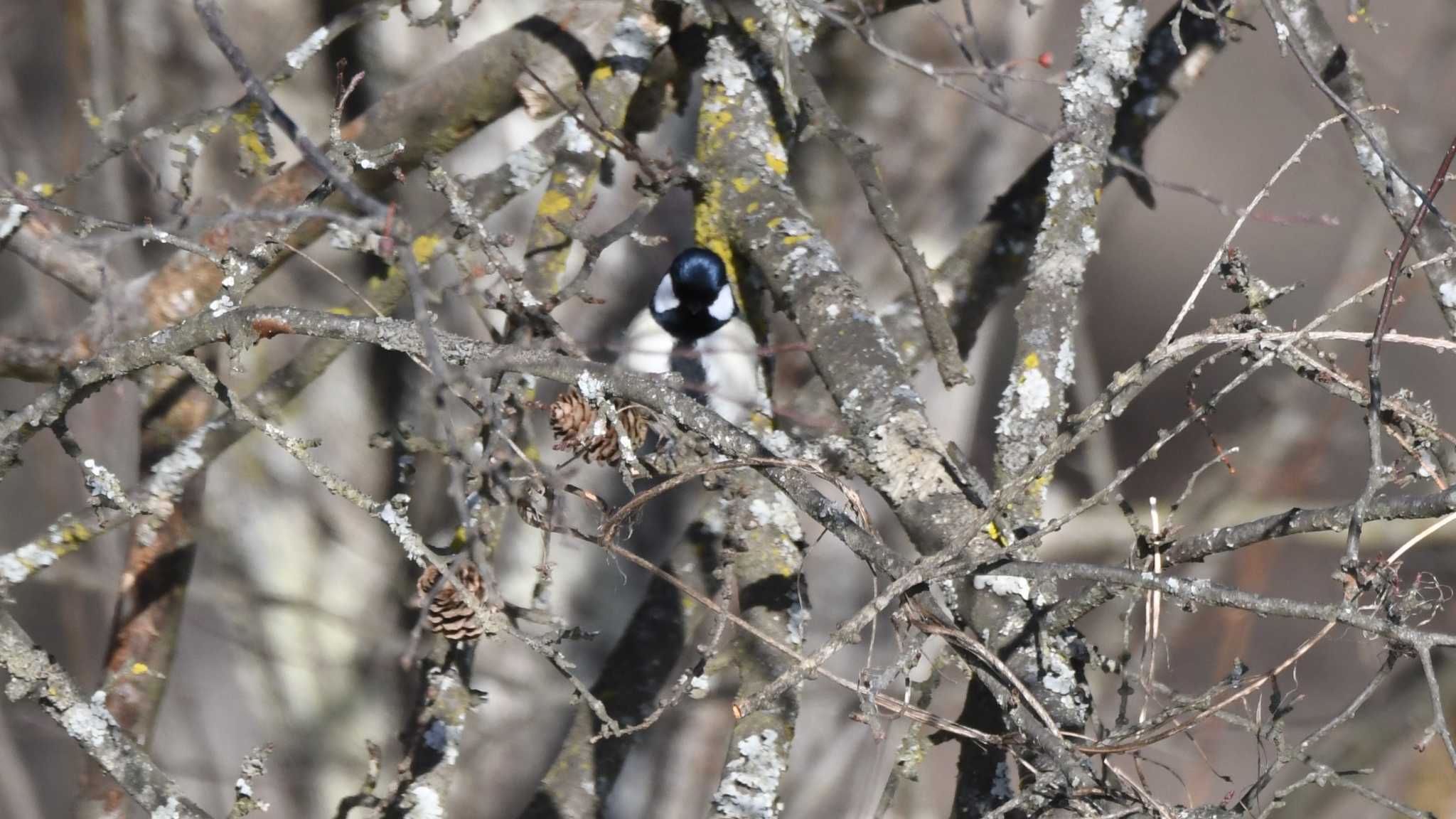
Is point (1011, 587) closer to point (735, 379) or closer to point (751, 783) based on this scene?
point (751, 783)

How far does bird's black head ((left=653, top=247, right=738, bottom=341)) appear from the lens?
2338 millimetres

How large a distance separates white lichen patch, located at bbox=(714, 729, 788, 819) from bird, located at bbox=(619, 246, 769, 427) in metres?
0.70

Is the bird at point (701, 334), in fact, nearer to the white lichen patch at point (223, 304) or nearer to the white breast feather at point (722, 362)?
the white breast feather at point (722, 362)

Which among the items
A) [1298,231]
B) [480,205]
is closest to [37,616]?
[480,205]

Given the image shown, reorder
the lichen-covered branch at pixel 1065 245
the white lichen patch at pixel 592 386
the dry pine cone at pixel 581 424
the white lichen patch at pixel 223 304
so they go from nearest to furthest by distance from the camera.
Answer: the white lichen patch at pixel 592 386, the white lichen patch at pixel 223 304, the dry pine cone at pixel 581 424, the lichen-covered branch at pixel 1065 245

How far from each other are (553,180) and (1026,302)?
775 mm

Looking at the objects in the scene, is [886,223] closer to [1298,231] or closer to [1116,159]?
[1116,159]

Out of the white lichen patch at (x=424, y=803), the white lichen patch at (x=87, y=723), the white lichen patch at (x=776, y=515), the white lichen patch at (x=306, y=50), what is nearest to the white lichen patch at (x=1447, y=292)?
the white lichen patch at (x=776, y=515)

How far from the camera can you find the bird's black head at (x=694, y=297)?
234 centimetres

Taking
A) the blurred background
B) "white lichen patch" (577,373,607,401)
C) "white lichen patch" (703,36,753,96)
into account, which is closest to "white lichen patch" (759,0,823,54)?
"white lichen patch" (703,36,753,96)

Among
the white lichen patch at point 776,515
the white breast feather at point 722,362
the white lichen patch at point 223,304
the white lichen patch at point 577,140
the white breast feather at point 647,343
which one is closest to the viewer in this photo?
the white lichen patch at point 223,304

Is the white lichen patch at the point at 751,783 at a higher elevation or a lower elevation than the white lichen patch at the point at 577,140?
lower

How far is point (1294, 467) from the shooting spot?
3479mm

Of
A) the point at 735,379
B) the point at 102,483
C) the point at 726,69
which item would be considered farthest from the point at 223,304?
the point at 735,379
